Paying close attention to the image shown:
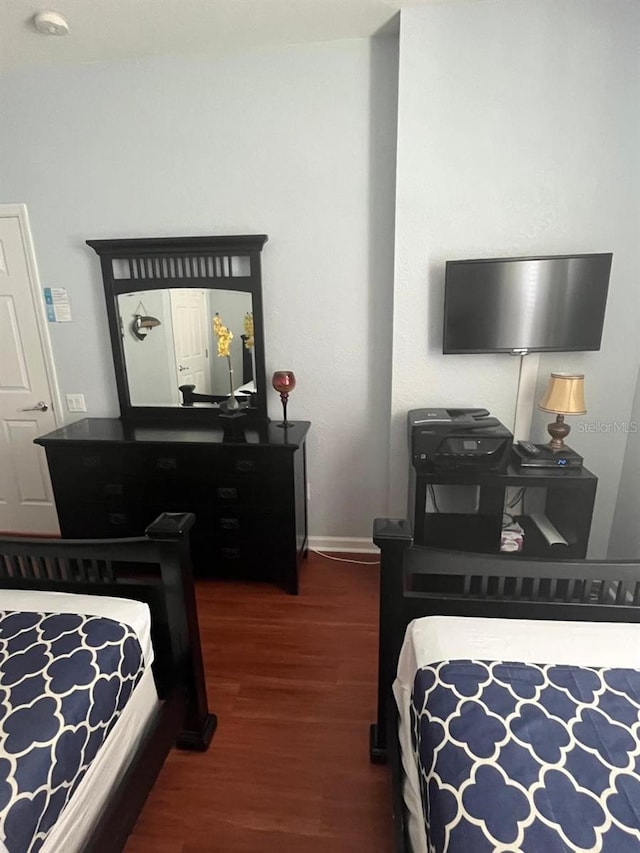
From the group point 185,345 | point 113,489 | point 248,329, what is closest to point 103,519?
point 113,489

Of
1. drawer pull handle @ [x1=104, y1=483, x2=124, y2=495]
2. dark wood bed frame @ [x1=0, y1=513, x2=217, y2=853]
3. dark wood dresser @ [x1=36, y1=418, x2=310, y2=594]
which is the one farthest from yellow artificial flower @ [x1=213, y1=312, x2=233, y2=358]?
dark wood bed frame @ [x1=0, y1=513, x2=217, y2=853]

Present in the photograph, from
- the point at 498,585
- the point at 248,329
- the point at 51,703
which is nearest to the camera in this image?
the point at 51,703

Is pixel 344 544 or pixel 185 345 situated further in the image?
pixel 344 544

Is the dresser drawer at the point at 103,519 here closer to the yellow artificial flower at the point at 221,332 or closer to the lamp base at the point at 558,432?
the yellow artificial flower at the point at 221,332

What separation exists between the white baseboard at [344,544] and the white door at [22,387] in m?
1.81

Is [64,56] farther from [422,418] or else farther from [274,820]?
[274,820]

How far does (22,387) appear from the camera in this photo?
9.59 feet

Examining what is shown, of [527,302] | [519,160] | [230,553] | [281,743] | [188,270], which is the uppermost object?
[519,160]

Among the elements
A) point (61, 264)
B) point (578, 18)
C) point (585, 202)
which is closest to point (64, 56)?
point (61, 264)

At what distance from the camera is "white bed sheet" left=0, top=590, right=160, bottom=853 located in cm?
104

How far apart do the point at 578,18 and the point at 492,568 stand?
92.9 inches

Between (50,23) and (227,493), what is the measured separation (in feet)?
7.32

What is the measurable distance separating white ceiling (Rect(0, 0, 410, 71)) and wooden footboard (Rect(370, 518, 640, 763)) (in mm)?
2188

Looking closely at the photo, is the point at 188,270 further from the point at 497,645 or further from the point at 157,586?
the point at 497,645
